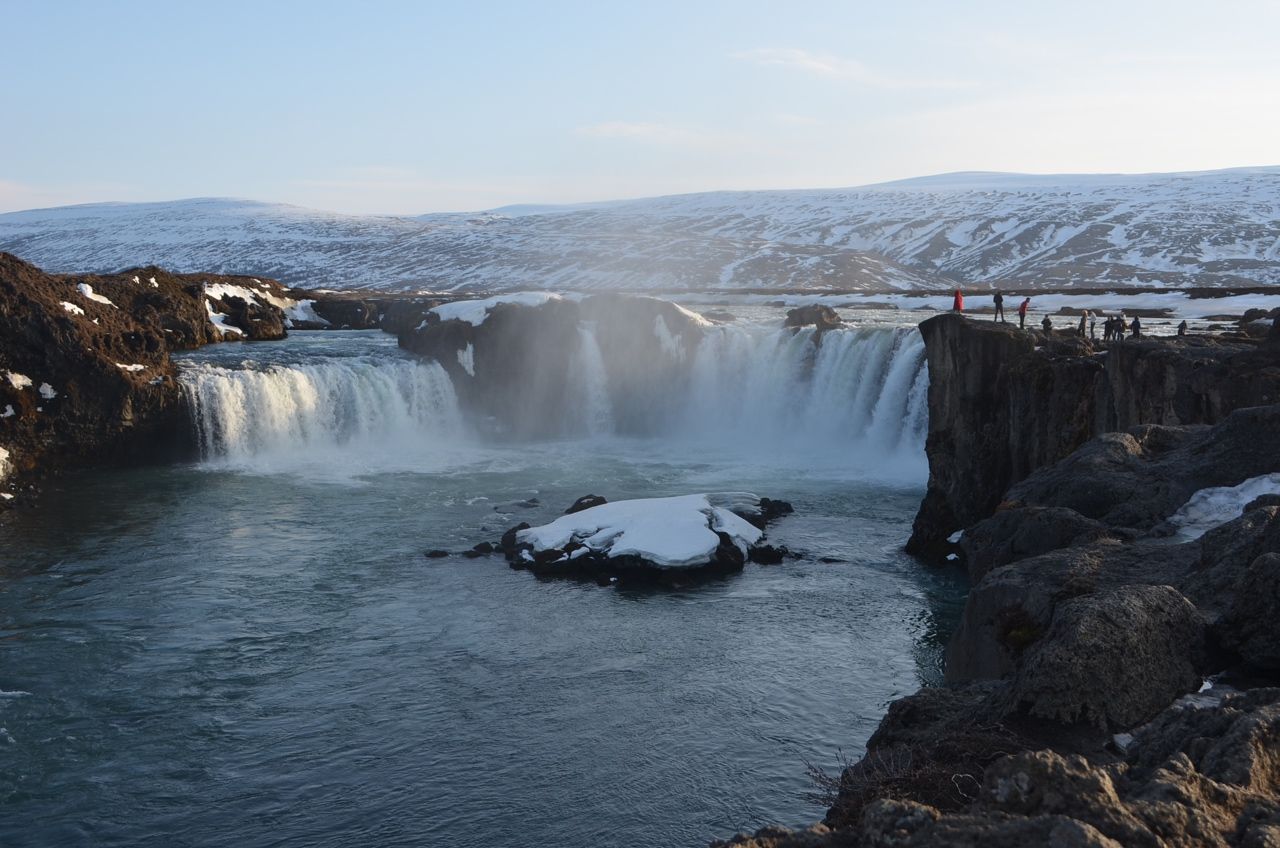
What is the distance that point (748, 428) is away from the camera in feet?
179

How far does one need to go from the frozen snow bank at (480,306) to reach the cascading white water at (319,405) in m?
3.59

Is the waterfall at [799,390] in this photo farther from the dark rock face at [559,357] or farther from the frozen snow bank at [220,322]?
the frozen snow bank at [220,322]

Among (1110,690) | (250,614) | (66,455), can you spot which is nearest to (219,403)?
(66,455)

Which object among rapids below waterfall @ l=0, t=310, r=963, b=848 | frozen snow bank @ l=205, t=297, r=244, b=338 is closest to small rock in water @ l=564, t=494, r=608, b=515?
rapids below waterfall @ l=0, t=310, r=963, b=848

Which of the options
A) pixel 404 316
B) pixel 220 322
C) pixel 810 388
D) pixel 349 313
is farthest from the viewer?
pixel 349 313

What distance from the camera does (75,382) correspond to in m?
43.8

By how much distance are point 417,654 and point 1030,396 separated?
1882cm

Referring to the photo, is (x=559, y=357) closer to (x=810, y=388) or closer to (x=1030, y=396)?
(x=810, y=388)

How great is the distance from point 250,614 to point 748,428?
33.1 meters

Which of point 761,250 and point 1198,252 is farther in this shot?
point 761,250

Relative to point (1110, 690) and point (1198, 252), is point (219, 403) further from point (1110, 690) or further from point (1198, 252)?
point (1198, 252)

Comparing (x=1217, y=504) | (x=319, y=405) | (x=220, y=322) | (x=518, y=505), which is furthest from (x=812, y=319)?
(x=1217, y=504)

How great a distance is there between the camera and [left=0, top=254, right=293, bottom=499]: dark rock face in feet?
138

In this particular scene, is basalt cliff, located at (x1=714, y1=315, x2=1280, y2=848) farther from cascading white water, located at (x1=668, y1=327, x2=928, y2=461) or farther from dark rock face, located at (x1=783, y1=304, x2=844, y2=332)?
dark rock face, located at (x1=783, y1=304, x2=844, y2=332)
